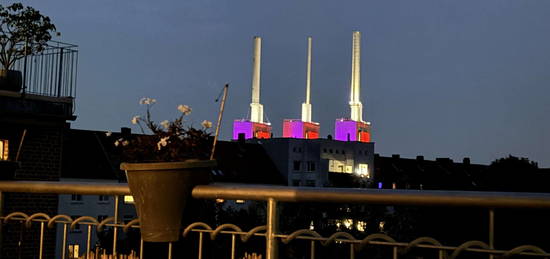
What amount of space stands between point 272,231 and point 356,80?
109 m

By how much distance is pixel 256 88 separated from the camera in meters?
105

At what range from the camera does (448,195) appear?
288 cm

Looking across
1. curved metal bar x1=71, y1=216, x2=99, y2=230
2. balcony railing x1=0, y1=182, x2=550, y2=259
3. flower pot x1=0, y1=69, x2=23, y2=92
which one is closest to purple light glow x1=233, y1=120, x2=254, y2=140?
flower pot x1=0, y1=69, x2=23, y2=92

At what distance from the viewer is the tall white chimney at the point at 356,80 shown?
355 feet

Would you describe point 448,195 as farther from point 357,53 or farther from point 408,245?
point 357,53

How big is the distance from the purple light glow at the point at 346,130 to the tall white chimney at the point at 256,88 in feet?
33.6

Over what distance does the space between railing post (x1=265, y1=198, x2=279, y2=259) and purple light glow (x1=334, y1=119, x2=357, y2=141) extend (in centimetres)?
10224

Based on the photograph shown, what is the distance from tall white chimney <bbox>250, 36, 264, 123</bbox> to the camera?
4085 inches

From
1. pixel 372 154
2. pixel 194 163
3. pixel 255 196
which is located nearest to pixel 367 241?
pixel 255 196

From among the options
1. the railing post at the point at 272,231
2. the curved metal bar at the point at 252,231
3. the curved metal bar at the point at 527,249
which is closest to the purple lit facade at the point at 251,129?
the curved metal bar at the point at 252,231

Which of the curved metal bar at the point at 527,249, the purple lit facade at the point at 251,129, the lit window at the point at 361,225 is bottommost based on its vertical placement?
the lit window at the point at 361,225

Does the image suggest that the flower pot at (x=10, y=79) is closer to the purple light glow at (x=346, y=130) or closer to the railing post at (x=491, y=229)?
the railing post at (x=491, y=229)

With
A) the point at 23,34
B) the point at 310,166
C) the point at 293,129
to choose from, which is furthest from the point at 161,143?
the point at 293,129

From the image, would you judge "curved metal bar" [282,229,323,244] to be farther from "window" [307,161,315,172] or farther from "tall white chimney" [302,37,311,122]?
"tall white chimney" [302,37,311,122]
